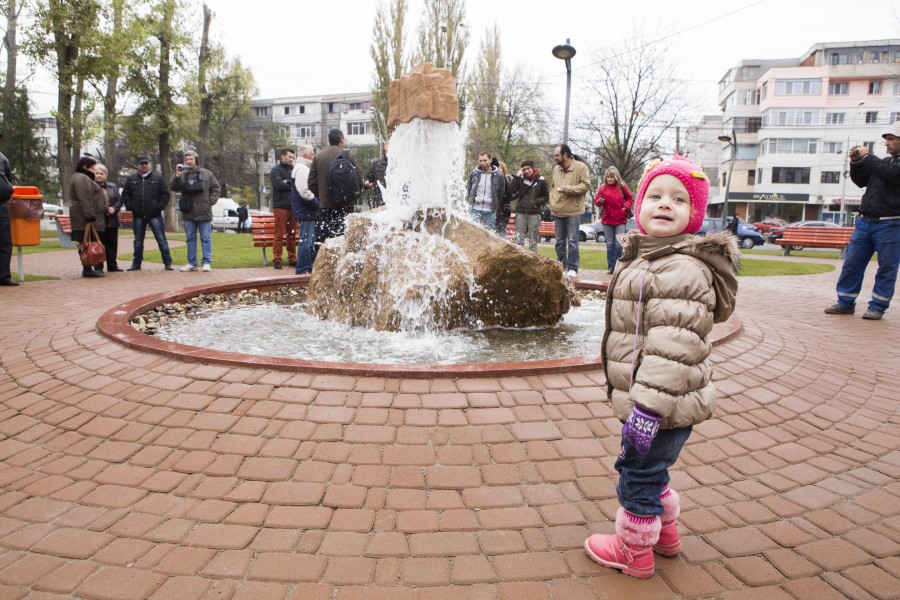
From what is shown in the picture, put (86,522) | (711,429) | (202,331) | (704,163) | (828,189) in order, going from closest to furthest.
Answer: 1. (86,522)
2. (711,429)
3. (202,331)
4. (828,189)
5. (704,163)

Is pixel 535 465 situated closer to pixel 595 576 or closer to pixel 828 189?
pixel 595 576

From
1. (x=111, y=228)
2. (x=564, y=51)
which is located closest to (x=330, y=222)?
(x=111, y=228)

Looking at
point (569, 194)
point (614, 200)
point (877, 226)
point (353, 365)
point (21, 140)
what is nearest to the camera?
point (353, 365)

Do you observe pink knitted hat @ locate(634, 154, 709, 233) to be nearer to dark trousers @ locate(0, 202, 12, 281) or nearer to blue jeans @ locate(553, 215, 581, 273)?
blue jeans @ locate(553, 215, 581, 273)

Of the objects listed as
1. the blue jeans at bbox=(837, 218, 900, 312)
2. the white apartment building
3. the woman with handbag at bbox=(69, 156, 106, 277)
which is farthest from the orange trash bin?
the white apartment building

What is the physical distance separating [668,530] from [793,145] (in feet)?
211

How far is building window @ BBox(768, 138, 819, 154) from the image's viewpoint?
54.6 m

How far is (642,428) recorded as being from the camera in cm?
192

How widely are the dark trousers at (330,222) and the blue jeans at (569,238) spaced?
3.53 meters

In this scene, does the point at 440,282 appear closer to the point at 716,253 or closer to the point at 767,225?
the point at 716,253

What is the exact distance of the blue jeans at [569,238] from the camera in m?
9.47

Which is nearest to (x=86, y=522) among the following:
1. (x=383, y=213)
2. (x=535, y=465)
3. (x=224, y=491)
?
(x=224, y=491)

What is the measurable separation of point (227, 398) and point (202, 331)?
2.64 m

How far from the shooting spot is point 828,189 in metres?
54.1
